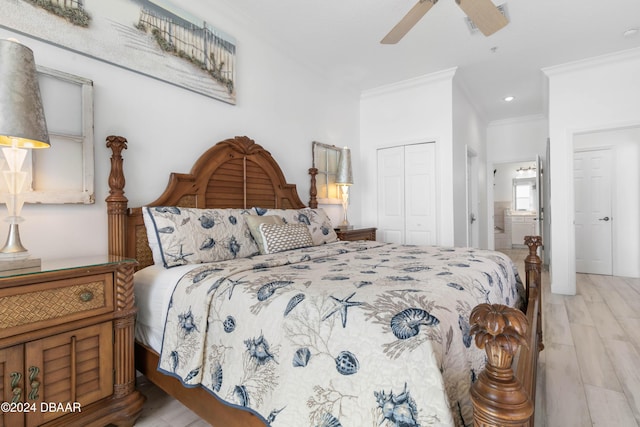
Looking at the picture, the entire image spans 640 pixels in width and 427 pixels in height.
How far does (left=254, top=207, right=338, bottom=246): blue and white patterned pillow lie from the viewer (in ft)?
8.76

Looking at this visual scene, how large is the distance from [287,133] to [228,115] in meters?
0.79

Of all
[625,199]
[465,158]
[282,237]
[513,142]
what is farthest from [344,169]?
[625,199]

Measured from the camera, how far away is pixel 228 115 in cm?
285

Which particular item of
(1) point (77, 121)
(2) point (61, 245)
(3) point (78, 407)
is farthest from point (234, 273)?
(1) point (77, 121)

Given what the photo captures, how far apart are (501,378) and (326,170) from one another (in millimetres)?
3530

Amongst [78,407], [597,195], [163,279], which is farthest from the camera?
[597,195]

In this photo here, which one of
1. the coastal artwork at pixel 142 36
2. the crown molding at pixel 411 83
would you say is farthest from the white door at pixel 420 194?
the coastal artwork at pixel 142 36

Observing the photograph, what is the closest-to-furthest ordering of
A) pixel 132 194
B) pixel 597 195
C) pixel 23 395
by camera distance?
1. pixel 23 395
2. pixel 132 194
3. pixel 597 195

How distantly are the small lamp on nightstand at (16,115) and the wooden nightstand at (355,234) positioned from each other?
265 cm

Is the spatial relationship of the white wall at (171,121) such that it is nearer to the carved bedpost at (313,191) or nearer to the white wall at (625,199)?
the carved bedpost at (313,191)

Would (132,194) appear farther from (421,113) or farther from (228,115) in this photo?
(421,113)

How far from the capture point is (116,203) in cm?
199

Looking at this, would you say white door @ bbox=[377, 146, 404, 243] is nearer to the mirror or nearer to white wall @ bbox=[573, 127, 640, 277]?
white wall @ bbox=[573, 127, 640, 277]

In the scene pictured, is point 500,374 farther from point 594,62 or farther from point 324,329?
point 594,62
